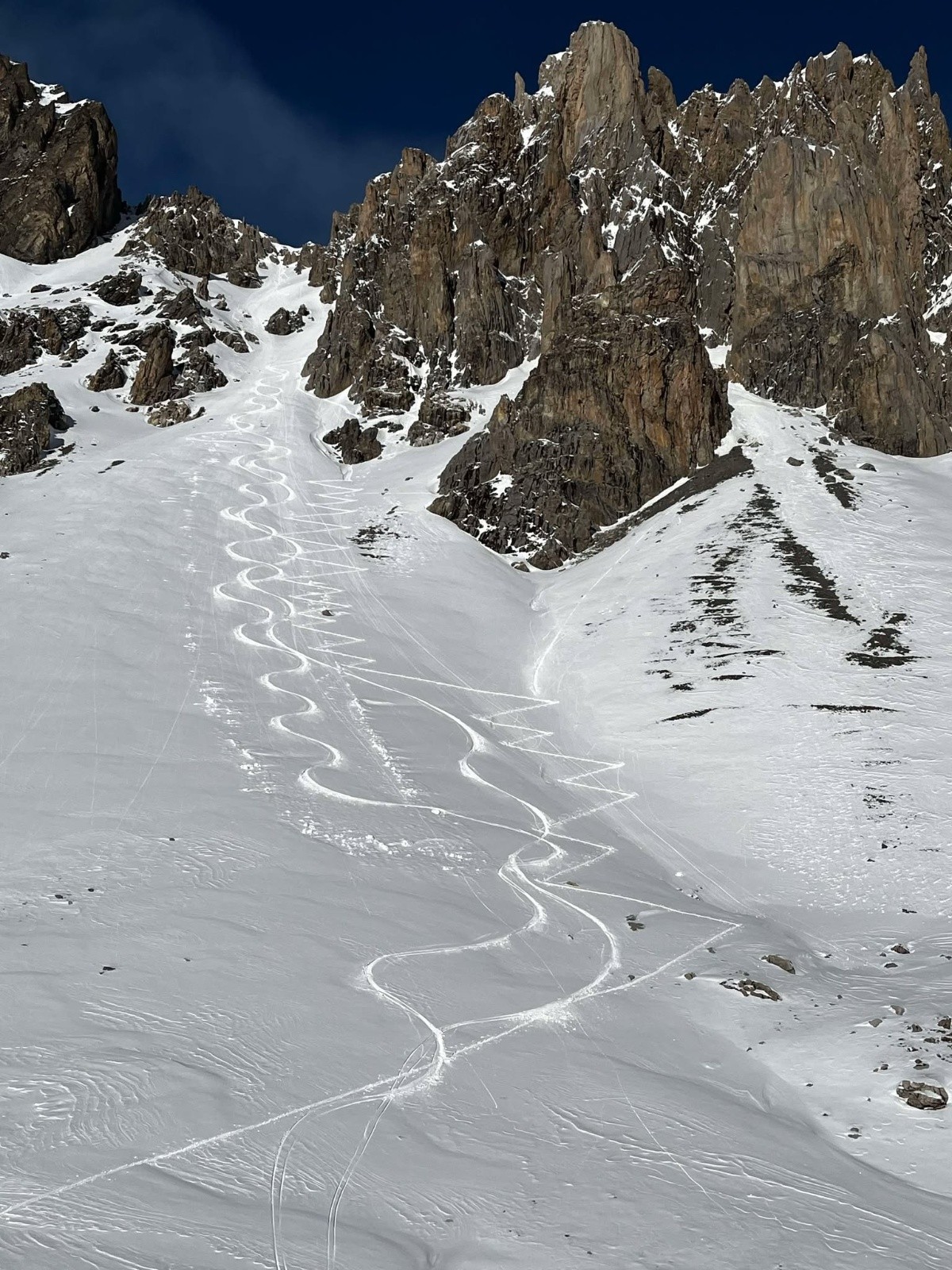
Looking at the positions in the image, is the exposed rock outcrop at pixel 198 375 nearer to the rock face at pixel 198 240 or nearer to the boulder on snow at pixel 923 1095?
the rock face at pixel 198 240

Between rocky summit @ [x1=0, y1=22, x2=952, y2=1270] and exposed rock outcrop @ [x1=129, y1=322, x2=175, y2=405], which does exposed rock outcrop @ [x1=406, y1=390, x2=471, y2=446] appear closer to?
rocky summit @ [x1=0, y1=22, x2=952, y2=1270]

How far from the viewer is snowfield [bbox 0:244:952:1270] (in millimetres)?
6070

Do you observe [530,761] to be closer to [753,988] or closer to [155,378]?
[753,988]

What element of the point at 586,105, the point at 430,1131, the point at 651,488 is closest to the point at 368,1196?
the point at 430,1131

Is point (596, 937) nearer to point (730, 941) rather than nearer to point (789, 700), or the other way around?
point (730, 941)

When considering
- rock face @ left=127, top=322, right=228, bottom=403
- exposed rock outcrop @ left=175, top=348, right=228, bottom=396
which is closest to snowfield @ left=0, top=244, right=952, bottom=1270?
rock face @ left=127, top=322, right=228, bottom=403

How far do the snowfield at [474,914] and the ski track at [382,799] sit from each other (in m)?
0.07

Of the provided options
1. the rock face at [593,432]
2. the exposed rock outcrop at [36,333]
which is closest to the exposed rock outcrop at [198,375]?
the exposed rock outcrop at [36,333]

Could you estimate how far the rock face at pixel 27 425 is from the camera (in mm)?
59688

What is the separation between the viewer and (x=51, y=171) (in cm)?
10200

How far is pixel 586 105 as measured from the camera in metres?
75.9

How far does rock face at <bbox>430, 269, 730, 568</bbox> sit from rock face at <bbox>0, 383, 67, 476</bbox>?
29130 mm

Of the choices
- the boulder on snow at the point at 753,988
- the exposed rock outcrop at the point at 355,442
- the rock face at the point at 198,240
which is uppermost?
the rock face at the point at 198,240

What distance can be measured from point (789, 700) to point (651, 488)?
26.8 meters
